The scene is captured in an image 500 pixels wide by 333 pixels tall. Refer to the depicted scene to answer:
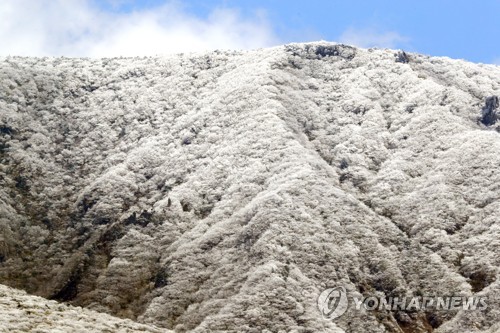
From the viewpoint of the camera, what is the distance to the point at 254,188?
89.6m

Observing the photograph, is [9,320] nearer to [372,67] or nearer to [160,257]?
[160,257]

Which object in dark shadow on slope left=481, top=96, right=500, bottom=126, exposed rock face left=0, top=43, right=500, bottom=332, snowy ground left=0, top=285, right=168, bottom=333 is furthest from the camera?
dark shadow on slope left=481, top=96, right=500, bottom=126

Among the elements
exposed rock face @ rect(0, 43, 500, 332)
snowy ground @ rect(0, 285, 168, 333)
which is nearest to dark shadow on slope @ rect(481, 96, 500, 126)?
exposed rock face @ rect(0, 43, 500, 332)

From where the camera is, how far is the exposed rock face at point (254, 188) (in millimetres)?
72938

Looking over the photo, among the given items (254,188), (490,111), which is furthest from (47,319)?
(490,111)

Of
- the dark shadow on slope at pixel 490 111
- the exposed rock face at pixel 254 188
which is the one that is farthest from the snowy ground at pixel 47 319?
the dark shadow on slope at pixel 490 111

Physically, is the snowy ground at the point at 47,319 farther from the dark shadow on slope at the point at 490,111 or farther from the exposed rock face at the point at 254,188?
the dark shadow on slope at the point at 490,111

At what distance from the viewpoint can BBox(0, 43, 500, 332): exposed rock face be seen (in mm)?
72938

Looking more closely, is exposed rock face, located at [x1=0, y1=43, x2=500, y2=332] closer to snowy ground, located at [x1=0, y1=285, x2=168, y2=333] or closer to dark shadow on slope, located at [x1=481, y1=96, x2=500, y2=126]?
dark shadow on slope, located at [x1=481, y1=96, x2=500, y2=126]

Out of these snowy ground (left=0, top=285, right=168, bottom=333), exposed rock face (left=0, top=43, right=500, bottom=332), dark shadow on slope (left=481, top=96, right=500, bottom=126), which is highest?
dark shadow on slope (left=481, top=96, right=500, bottom=126)

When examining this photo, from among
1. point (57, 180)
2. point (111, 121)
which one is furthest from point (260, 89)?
point (57, 180)

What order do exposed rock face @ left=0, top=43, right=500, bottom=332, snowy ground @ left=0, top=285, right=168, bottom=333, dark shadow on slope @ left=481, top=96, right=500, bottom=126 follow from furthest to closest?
dark shadow on slope @ left=481, top=96, right=500, bottom=126 → exposed rock face @ left=0, top=43, right=500, bottom=332 → snowy ground @ left=0, top=285, right=168, bottom=333

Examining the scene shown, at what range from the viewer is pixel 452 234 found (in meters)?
81.2

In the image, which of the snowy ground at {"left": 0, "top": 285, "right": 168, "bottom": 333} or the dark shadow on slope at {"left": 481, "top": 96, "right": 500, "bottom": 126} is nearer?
the snowy ground at {"left": 0, "top": 285, "right": 168, "bottom": 333}
